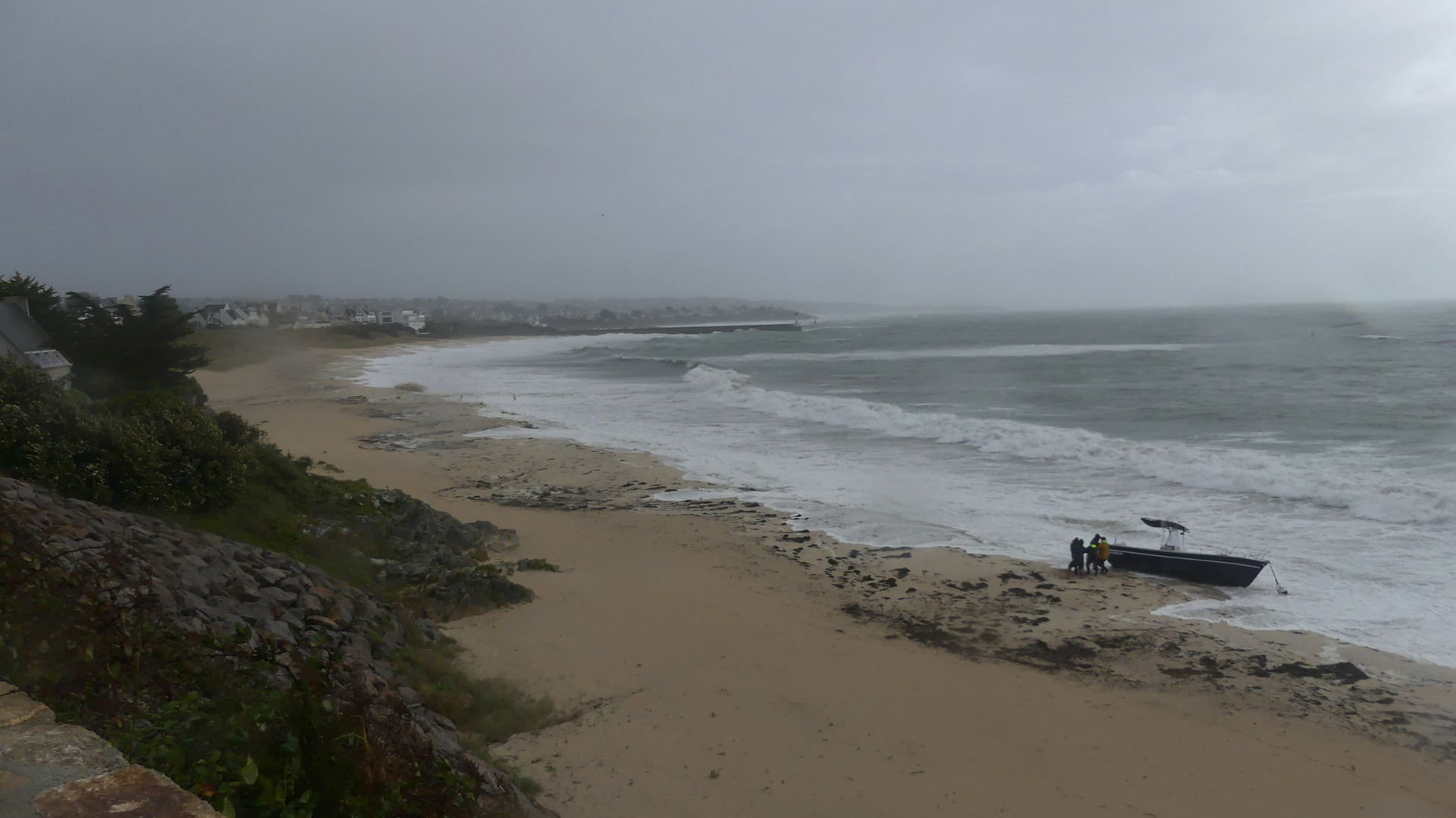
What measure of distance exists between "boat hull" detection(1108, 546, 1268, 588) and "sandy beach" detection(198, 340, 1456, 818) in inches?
15.8

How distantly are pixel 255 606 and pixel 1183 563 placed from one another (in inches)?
493

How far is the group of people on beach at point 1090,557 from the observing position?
39.2 ft

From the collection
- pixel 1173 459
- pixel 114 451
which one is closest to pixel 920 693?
pixel 114 451

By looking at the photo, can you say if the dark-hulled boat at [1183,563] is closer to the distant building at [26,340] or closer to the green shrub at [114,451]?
the green shrub at [114,451]

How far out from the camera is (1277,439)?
919 inches

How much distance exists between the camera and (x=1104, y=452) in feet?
69.0

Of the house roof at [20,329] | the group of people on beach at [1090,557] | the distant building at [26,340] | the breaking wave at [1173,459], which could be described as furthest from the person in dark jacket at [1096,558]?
the house roof at [20,329]

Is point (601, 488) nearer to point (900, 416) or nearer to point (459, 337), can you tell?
point (900, 416)

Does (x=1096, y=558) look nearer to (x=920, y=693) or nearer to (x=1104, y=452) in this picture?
(x=920, y=693)

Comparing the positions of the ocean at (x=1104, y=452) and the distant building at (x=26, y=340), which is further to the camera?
the distant building at (x=26, y=340)

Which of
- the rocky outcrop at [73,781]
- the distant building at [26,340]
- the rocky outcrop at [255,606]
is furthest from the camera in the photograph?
the distant building at [26,340]

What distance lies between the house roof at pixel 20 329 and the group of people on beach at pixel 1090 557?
22.1m

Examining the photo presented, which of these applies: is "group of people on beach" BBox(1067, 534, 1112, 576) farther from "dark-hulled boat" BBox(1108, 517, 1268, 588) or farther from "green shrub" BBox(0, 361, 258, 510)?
"green shrub" BBox(0, 361, 258, 510)

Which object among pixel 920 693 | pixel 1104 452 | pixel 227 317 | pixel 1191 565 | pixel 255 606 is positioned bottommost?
pixel 920 693
